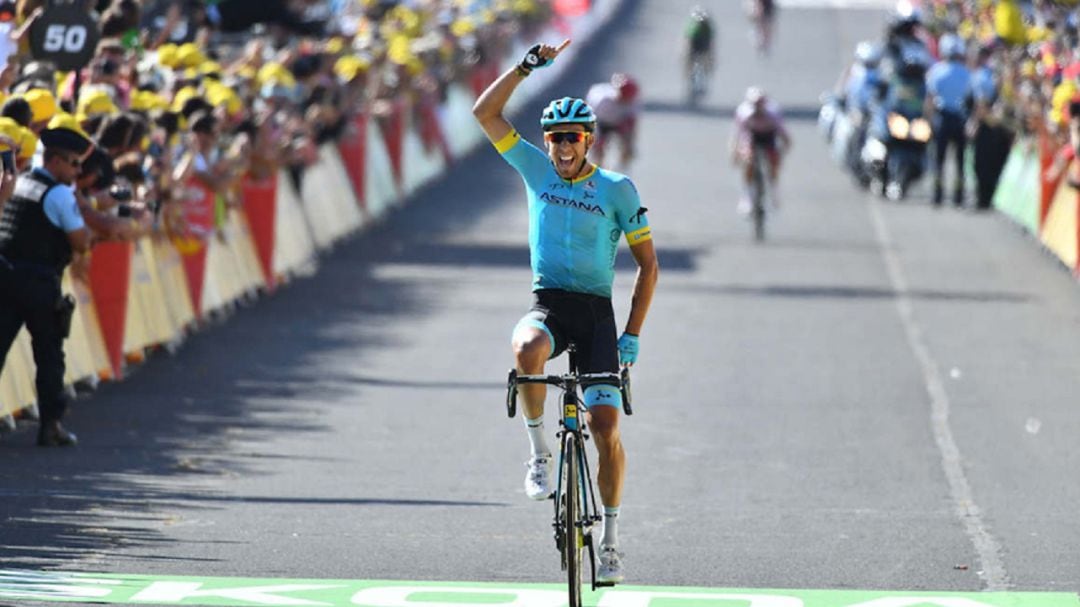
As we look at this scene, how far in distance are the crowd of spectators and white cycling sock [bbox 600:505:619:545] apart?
5005mm

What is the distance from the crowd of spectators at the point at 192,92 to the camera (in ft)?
52.5

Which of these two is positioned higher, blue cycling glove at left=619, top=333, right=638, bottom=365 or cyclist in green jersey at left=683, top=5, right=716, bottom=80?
blue cycling glove at left=619, top=333, right=638, bottom=365

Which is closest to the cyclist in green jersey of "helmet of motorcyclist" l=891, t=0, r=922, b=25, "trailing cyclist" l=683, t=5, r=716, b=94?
"trailing cyclist" l=683, t=5, r=716, b=94

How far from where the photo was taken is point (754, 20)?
62438mm

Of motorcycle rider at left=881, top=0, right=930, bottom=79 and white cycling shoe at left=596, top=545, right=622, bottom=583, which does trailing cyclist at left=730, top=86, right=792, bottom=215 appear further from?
white cycling shoe at left=596, top=545, right=622, bottom=583

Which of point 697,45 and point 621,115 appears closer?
point 621,115

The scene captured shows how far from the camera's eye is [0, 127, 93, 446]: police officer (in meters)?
14.3

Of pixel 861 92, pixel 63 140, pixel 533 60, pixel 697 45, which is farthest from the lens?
pixel 697 45

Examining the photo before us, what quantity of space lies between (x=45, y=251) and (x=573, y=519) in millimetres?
5334

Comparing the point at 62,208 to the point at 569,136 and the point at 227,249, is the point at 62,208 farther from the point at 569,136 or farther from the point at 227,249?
the point at 227,249

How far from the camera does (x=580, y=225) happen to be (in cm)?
1041

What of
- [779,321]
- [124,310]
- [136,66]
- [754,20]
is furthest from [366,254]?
[754,20]

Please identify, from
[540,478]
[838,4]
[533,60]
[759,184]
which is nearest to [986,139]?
[759,184]

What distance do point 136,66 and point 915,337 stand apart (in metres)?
6.71
